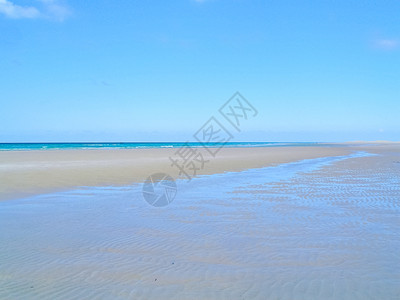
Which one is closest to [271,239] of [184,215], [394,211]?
[184,215]

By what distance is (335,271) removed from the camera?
456cm

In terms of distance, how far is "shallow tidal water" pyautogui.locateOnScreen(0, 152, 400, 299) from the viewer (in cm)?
410

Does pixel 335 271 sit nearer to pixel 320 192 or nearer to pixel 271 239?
pixel 271 239

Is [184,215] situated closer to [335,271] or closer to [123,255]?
[123,255]

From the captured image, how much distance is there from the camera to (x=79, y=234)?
632 centimetres

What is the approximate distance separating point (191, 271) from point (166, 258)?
26.0 inches

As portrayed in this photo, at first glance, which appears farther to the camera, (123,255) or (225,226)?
(225,226)

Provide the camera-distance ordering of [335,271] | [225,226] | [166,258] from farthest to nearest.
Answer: [225,226] < [166,258] < [335,271]

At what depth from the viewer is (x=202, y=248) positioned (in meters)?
5.53

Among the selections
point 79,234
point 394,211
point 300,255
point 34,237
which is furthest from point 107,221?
point 394,211

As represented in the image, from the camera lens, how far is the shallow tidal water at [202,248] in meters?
4.10

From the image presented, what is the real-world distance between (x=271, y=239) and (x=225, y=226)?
120 centimetres

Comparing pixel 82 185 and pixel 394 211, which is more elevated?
pixel 394 211

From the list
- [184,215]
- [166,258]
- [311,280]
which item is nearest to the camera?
[311,280]
